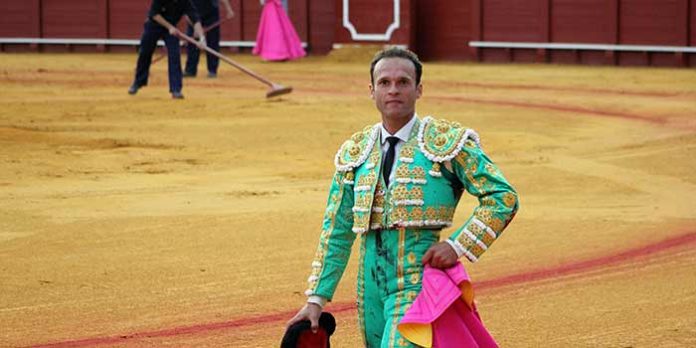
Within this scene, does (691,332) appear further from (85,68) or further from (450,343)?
(85,68)

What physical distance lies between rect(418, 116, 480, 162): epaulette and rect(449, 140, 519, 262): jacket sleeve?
0.03 metres

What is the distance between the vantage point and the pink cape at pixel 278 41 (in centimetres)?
2342

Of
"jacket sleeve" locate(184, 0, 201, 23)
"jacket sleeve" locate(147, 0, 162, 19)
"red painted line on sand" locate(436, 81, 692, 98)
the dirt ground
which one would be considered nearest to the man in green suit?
the dirt ground

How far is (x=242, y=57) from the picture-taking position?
79.8ft

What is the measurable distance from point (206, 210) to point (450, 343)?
5630 mm

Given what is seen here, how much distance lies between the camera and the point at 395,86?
4.17 m

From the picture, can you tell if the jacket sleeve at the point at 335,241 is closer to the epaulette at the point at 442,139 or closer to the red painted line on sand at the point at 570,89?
the epaulette at the point at 442,139

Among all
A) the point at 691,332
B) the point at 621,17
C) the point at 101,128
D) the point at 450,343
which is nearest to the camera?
the point at 450,343

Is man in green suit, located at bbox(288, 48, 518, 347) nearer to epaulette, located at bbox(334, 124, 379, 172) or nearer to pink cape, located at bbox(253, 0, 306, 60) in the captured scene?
epaulette, located at bbox(334, 124, 379, 172)

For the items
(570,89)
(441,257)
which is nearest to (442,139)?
(441,257)

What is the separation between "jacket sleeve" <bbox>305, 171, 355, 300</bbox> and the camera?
428 cm

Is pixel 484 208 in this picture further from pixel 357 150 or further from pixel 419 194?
pixel 357 150

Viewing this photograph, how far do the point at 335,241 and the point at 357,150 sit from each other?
0.78ft

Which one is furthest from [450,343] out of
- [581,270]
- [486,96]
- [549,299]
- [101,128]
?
[486,96]
